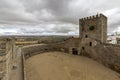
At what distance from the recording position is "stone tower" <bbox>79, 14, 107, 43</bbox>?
16703mm

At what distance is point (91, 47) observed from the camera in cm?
1614

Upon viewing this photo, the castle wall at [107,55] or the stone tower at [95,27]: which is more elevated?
the stone tower at [95,27]

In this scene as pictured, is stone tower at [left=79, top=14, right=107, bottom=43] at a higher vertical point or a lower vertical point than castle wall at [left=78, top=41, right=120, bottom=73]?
higher

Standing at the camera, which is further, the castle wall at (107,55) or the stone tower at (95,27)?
the stone tower at (95,27)

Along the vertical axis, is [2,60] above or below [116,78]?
above

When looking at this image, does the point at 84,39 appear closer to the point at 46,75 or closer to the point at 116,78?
the point at 116,78

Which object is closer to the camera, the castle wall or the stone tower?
the castle wall

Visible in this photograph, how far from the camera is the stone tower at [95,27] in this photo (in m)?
16.7

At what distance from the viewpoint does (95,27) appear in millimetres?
17344

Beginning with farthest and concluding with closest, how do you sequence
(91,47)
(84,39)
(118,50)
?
(84,39) < (91,47) < (118,50)

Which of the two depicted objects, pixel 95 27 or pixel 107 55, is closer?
pixel 107 55

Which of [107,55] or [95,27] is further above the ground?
[95,27]

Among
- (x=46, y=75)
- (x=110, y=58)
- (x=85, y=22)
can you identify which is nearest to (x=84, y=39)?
(x=85, y=22)

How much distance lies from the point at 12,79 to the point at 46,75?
392 cm
